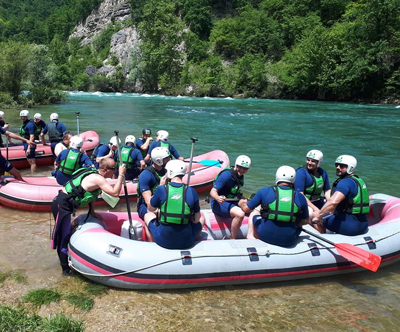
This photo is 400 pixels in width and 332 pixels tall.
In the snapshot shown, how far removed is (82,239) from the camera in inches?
168

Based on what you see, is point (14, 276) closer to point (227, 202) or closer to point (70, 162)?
point (70, 162)

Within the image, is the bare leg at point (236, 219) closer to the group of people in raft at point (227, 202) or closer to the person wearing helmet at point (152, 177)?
the group of people in raft at point (227, 202)

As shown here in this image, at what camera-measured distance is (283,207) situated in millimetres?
4289

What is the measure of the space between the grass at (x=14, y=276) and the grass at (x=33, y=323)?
35.2 inches

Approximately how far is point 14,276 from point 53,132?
5.86 meters

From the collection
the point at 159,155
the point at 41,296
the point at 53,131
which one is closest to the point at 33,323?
the point at 41,296

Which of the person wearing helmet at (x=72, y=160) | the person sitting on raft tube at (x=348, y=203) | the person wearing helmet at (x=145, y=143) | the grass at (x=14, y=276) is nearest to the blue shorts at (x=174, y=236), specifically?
the grass at (x=14, y=276)

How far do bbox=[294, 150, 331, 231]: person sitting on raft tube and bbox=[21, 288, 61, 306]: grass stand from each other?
136 inches

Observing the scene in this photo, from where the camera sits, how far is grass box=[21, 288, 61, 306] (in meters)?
3.71

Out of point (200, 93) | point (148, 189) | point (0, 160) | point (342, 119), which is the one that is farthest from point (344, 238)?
point (200, 93)

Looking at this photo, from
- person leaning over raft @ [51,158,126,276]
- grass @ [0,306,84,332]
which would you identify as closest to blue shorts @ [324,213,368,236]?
person leaning over raft @ [51,158,126,276]

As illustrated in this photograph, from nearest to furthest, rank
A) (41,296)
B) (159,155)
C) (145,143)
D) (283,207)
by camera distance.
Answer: (41,296)
(283,207)
(159,155)
(145,143)

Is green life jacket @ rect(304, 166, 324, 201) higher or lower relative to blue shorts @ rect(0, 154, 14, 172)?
higher

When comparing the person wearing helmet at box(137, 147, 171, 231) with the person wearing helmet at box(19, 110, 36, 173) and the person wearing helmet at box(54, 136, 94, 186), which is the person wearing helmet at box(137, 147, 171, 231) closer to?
the person wearing helmet at box(54, 136, 94, 186)
